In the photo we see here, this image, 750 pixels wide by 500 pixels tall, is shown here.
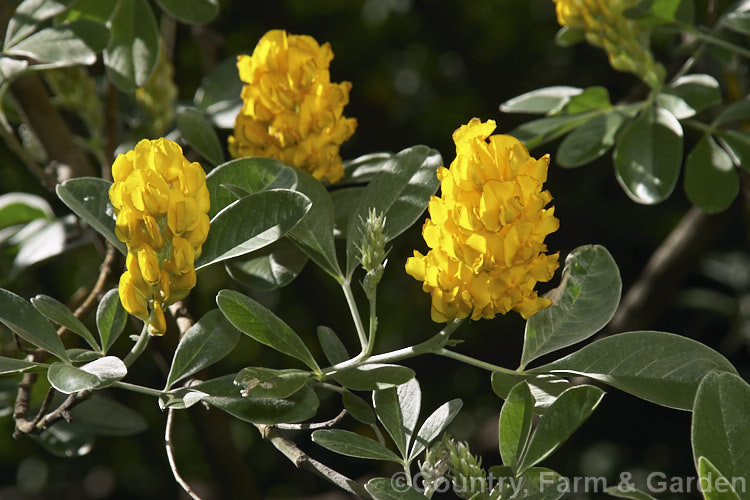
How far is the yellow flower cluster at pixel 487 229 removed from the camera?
2.13 ft

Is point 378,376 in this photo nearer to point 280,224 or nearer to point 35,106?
point 280,224

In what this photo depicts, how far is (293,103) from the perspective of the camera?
898mm

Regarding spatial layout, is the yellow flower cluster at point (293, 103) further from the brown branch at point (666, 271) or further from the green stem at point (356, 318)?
the brown branch at point (666, 271)

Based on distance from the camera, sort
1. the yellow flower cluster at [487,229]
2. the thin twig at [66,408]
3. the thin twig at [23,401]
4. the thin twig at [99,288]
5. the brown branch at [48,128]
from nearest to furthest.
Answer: the yellow flower cluster at [487,229] < the thin twig at [66,408] < the thin twig at [23,401] < the thin twig at [99,288] < the brown branch at [48,128]

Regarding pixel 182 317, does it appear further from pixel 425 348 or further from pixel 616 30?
pixel 616 30

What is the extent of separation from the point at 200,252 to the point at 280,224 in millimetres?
80

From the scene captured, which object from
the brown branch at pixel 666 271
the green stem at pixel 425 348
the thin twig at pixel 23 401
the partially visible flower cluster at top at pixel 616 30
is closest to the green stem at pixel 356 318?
the green stem at pixel 425 348

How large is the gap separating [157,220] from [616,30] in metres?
0.74

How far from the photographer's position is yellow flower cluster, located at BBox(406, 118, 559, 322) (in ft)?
2.13

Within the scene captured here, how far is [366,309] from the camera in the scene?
219cm

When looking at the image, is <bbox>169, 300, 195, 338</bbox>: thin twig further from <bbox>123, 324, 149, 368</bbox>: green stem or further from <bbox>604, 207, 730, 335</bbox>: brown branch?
<bbox>604, 207, 730, 335</bbox>: brown branch

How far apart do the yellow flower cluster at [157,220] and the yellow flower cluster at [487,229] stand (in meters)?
0.21

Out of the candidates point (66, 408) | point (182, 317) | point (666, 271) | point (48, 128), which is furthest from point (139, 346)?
point (666, 271)

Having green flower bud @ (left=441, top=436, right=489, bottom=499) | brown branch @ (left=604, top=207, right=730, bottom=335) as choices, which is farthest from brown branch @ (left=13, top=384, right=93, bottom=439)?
brown branch @ (left=604, top=207, right=730, bottom=335)
